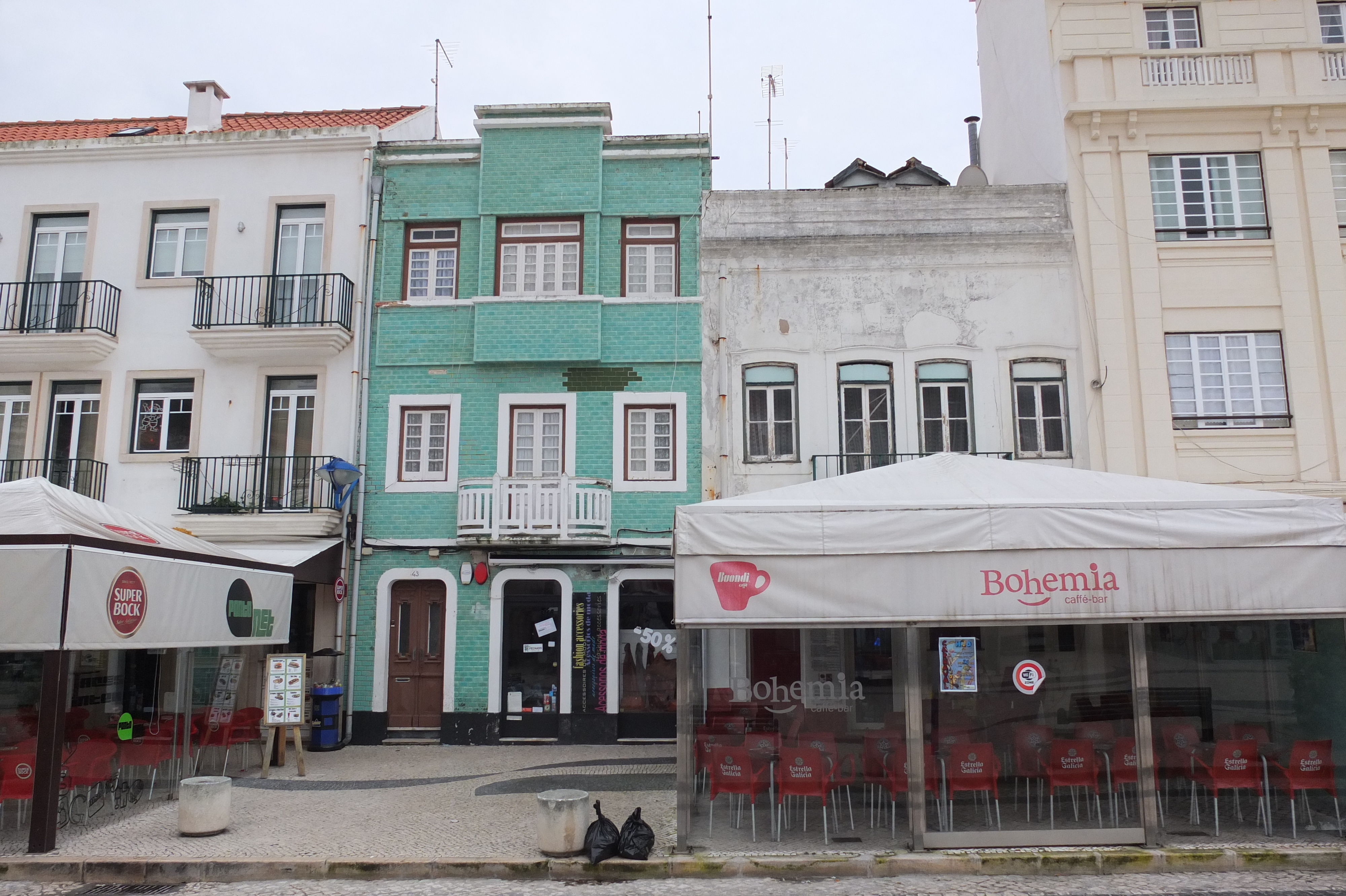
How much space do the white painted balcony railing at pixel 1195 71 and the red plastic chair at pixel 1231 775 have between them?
10.7m

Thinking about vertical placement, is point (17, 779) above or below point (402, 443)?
below

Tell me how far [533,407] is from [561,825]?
27.7ft

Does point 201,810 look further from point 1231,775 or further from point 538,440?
point 1231,775

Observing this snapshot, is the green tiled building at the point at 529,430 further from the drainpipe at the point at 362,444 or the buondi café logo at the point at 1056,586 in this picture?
the buondi café logo at the point at 1056,586

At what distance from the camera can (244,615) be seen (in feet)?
39.3

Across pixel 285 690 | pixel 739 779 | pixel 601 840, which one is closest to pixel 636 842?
pixel 601 840

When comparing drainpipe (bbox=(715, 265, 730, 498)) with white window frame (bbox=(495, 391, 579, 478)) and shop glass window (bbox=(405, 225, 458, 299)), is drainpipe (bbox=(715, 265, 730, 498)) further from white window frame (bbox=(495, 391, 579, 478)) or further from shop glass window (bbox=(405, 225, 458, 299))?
shop glass window (bbox=(405, 225, 458, 299))

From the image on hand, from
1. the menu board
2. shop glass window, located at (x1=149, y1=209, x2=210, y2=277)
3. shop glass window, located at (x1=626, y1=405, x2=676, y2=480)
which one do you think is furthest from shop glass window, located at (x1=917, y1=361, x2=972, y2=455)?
shop glass window, located at (x1=149, y1=209, x2=210, y2=277)

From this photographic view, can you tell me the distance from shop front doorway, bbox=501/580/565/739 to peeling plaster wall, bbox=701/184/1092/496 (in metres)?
3.04

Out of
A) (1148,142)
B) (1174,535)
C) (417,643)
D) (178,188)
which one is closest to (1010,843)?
(1174,535)

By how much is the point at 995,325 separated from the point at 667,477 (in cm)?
549

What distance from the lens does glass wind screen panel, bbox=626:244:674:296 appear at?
15969 millimetres

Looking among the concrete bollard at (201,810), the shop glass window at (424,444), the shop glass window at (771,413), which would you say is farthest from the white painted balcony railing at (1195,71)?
the concrete bollard at (201,810)

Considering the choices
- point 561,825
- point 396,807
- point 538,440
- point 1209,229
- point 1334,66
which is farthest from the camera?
→ point 538,440
